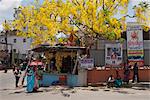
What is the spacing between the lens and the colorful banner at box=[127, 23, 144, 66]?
3269 centimetres

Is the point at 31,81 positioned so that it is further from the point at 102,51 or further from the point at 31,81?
the point at 102,51

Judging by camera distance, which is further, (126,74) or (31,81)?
(126,74)

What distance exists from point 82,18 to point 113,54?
711 cm

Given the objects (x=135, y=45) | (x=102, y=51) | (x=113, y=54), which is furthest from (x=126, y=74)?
(x=102, y=51)

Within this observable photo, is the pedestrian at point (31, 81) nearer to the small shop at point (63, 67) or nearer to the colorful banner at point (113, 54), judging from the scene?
the small shop at point (63, 67)

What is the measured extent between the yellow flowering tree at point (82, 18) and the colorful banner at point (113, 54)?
9.77ft

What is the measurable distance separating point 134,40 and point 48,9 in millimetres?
8809

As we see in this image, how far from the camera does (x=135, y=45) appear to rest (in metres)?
33.2

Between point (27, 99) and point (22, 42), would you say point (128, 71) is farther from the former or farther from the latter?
point (22, 42)

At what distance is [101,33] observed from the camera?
89.8ft

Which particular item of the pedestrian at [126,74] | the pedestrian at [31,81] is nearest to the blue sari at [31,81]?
the pedestrian at [31,81]

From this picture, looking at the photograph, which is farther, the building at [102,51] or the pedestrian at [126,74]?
the building at [102,51]

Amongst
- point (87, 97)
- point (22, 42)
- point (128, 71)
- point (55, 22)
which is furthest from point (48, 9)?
point (22, 42)

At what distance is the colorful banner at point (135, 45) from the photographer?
32.7 m
